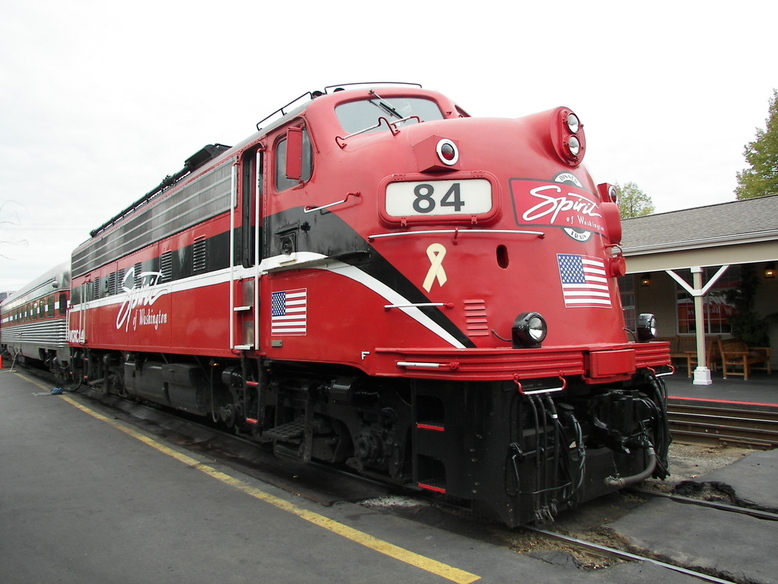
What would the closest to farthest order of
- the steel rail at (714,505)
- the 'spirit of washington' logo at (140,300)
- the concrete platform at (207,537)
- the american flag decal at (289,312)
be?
1. the concrete platform at (207,537)
2. the steel rail at (714,505)
3. the american flag decal at (289,312)
4. the 'spirit of washington' logo at (140,300)

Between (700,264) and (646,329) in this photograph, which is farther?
(700,264)

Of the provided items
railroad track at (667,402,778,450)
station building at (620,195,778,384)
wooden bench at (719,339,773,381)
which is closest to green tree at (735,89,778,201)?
station building at (620,195,778,384)

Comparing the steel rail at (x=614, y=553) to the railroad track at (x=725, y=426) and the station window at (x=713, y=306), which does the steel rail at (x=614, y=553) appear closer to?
the railroad track at (x=725, y=426)

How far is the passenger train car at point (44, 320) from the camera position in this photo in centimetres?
1509

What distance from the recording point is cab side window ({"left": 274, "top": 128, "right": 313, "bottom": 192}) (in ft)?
16.9

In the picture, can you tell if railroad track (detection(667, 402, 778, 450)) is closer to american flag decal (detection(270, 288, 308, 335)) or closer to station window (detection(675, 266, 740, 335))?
american flag decal (detection(270, 288, 308, 335))

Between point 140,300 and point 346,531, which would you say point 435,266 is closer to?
point 346,531

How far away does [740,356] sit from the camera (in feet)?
43.7

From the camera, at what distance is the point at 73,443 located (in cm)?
773

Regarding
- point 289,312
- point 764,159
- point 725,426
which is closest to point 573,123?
point 289,312

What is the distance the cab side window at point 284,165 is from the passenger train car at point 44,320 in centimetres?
1143

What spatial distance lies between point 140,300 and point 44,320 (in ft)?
35.3

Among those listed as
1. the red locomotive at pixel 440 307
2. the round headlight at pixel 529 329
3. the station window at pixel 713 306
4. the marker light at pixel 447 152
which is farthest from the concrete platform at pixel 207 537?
the station window at pixel 713 306

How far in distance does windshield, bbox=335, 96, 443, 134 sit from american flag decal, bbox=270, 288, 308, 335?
1.59 m
